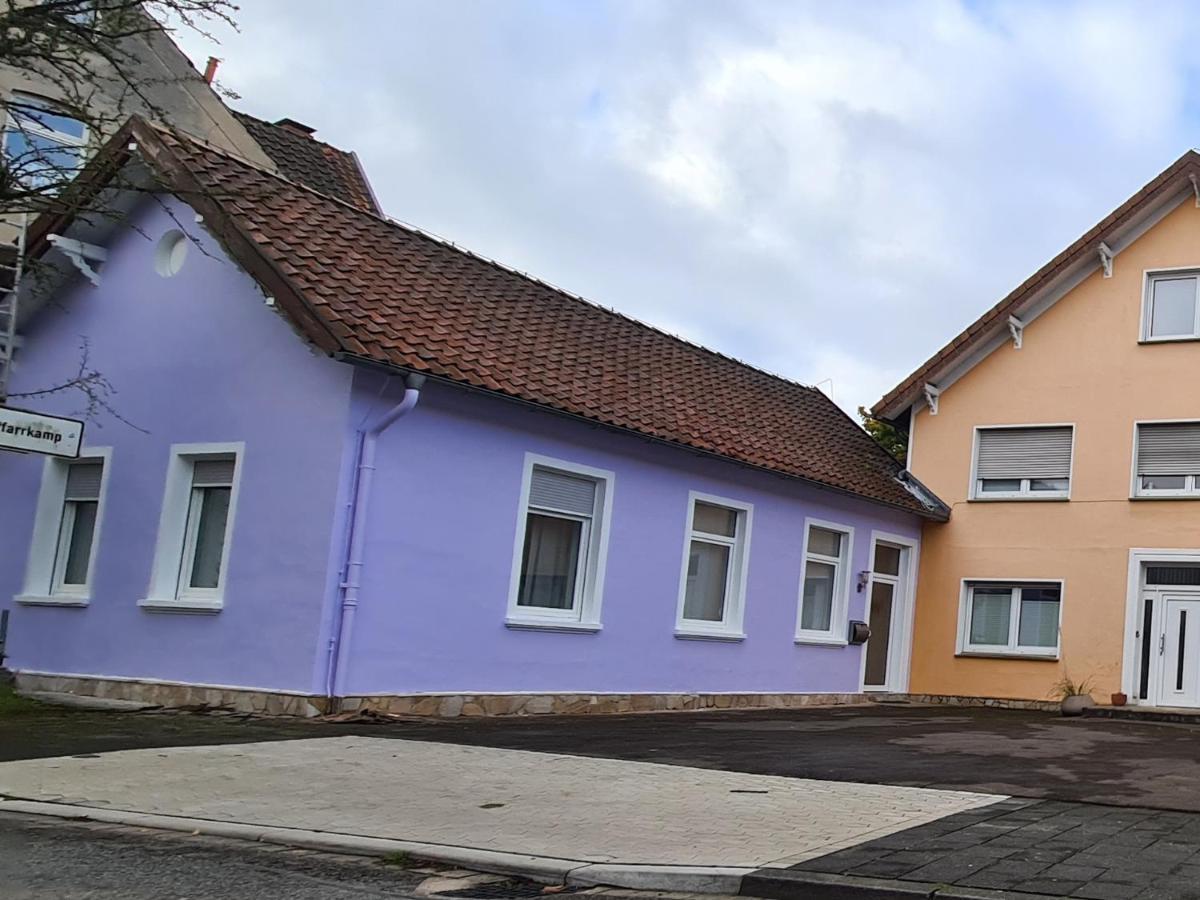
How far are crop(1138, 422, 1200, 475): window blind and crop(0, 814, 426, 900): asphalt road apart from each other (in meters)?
18.0

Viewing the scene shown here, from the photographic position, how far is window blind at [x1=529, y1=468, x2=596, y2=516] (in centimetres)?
1540

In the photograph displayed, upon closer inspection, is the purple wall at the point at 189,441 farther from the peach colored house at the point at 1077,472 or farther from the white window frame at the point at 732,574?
the peach colored house at the point at 1077,472

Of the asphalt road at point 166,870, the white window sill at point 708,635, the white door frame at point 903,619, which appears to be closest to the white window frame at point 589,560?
the white window sill at point 708,635

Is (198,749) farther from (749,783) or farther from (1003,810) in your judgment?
(1003,810)

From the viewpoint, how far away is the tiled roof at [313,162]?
2548 cm

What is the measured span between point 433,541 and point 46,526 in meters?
5.07

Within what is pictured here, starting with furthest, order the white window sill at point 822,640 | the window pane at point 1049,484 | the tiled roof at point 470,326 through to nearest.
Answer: the window pane at point 1049,484, the white window sill at point 822,640, the tiled roof at point 470,326

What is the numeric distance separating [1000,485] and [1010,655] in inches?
112

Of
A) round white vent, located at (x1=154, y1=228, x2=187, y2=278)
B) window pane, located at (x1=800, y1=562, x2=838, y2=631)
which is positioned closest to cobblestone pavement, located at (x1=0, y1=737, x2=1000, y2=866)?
round white vent, located at (x1=154, y1=228, x2=187, y2=278)

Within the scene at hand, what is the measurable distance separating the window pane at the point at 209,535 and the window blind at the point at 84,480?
1684mm

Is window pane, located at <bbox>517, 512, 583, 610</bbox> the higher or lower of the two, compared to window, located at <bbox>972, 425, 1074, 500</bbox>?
lower

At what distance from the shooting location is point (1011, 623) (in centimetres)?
2289

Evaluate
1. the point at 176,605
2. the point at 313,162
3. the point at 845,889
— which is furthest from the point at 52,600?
the point at 313,162

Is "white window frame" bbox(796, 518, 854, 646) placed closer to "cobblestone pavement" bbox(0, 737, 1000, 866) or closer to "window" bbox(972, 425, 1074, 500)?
"window" bbox(972, 425, 1074, 500)
